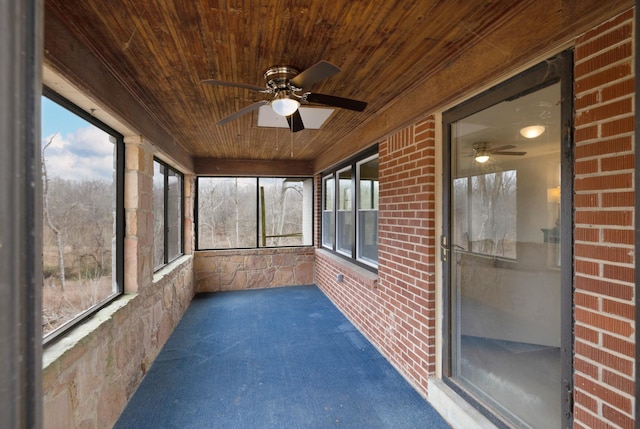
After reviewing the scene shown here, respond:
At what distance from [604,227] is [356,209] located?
3.04 m

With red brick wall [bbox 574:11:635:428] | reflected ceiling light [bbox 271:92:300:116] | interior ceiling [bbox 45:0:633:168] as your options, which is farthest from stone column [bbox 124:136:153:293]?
red brick wall [bbox 574:11:635:428]

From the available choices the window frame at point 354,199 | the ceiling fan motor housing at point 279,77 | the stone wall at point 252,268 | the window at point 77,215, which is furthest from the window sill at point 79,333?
the stone wall at point 252,268

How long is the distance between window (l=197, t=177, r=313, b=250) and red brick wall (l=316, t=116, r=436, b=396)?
288cm

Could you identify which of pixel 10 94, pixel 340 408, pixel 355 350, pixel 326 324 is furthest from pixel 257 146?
pixel 10 94

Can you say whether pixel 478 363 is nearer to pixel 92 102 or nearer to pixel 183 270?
pixel 92 102

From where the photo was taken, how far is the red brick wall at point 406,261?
8.01 ft

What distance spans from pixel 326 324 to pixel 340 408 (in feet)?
5.37

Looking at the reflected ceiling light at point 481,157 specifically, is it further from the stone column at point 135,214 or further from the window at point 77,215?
the stone column at point 135,214

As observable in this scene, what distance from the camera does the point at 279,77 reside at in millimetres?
2143

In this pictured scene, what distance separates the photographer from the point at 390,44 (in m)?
1.88

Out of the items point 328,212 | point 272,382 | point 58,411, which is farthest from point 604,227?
point 328,212

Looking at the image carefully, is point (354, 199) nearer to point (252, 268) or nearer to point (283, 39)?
point (252, 268)

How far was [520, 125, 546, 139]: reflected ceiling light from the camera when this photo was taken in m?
1.62

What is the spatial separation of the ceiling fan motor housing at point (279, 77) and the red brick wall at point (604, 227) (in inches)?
59.8
